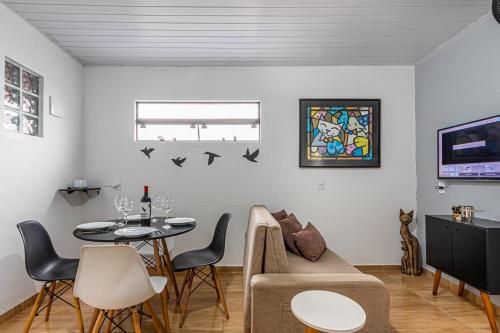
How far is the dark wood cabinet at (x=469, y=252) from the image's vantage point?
217 centimetres

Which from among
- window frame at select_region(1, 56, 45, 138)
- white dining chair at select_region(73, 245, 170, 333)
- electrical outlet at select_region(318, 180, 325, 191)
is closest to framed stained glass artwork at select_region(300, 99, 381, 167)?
electrical outlet at select_region(318, 180, 325, 191)

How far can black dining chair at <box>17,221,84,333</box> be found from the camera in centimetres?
221

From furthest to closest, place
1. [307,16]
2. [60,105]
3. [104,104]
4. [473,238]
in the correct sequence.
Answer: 1. [104,104]
2. [60,105]
3. [307,16]
4. [473,238]

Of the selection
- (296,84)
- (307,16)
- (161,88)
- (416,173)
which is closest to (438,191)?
(416,173)

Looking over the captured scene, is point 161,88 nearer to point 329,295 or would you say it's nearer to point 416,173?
point 329,295

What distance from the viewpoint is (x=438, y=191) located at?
3279mm

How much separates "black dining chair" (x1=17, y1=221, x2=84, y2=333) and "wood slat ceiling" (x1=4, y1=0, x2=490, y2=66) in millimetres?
1881

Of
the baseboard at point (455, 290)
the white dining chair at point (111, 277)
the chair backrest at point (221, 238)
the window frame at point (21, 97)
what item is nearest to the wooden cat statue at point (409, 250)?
the baseboard at point (455, 290)

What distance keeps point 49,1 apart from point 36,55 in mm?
733

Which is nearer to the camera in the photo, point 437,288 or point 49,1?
point 49,1

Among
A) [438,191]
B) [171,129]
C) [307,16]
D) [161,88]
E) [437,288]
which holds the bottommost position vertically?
[437,288]

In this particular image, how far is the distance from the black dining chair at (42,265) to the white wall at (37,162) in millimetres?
293

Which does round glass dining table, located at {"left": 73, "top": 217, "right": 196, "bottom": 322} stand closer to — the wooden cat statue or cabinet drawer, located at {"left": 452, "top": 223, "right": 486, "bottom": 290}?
cabinet drawer, located at {"left": 452, "top": 223, "right": 486, "bottom": 290}

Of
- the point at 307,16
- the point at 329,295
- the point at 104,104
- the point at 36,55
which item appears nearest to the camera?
the point at 329,295
